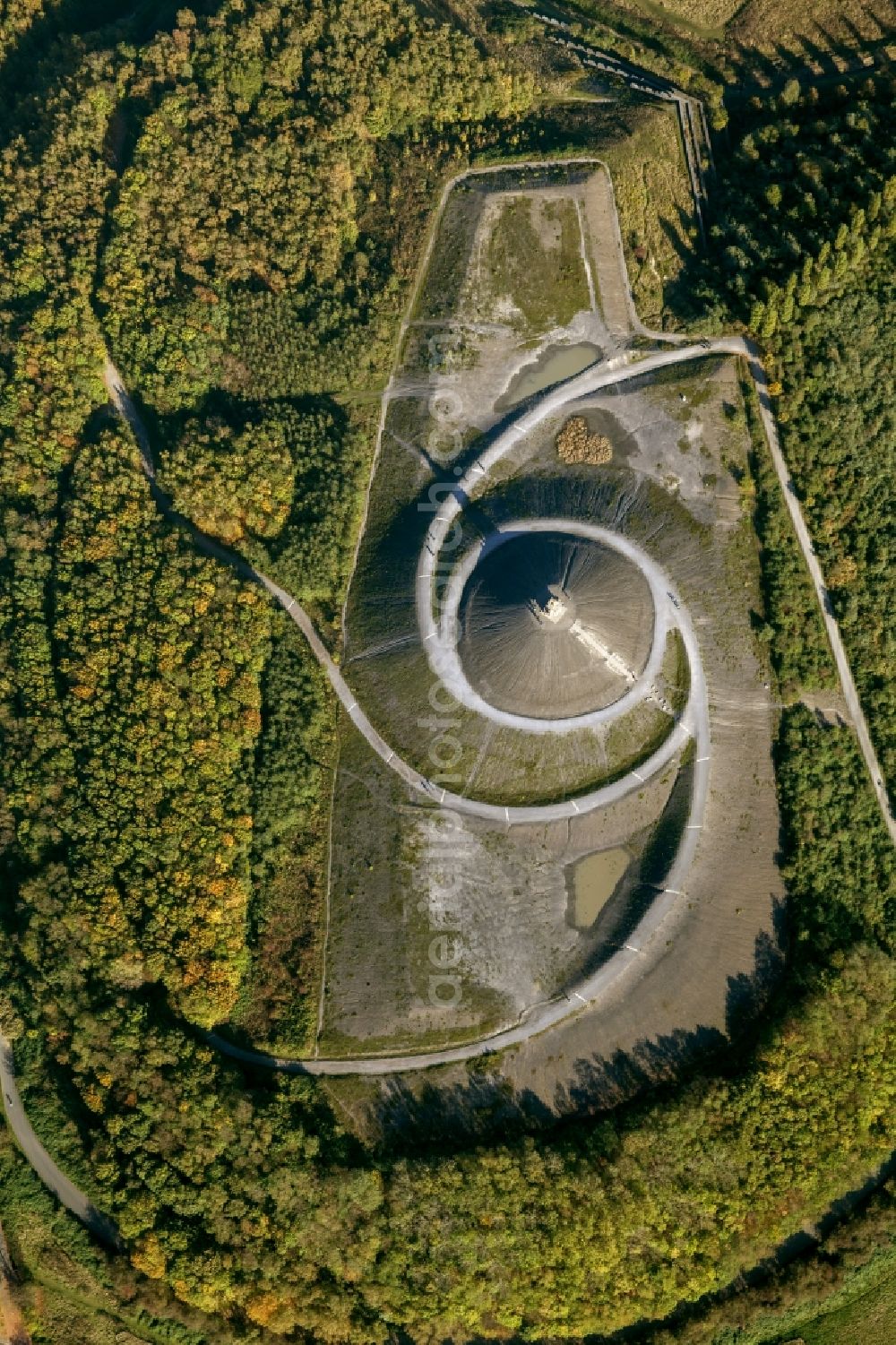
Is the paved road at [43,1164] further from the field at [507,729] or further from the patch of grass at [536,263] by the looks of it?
the patch of grass at [536,263]

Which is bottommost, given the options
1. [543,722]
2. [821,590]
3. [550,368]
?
[543,722]

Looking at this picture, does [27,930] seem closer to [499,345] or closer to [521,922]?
[521,922]

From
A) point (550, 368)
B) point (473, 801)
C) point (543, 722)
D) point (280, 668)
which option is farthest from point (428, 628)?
point (550, 368)

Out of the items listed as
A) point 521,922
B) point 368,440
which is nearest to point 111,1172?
point 521,922

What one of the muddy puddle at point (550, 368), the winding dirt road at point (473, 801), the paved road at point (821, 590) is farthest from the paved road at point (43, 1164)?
the paved road at point (821, 590)

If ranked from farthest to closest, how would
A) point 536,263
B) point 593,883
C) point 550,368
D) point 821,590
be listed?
1. point 536,263
2. point 550,368
3. point 821,590
4. point 593,883

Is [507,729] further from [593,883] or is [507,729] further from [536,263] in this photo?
[536,263]

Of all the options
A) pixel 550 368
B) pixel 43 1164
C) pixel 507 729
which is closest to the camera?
pixel 43 1164

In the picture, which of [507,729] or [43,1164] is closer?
[43,1164]
